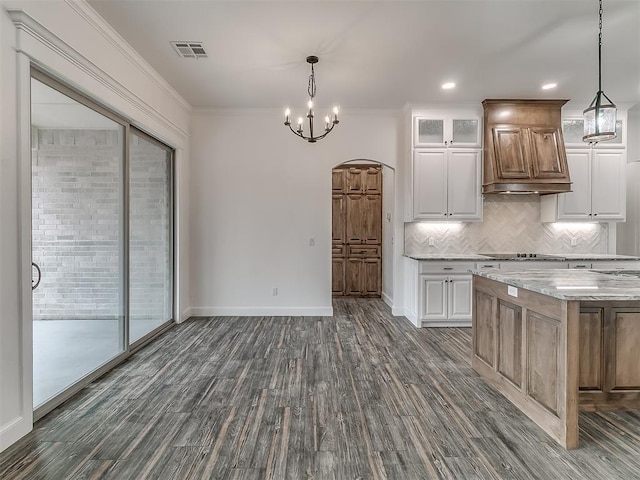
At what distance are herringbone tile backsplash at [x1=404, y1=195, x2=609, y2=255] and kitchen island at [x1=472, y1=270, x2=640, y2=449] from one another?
2.39 m

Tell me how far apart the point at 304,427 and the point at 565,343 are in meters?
1.74

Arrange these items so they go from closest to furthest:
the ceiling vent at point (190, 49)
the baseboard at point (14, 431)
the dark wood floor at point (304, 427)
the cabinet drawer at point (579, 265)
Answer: the dark wood floor at point (304, 427) → the baseboard at point (14, 431) → the ceiling vent at point (190, 49) → the cabinet drawer at point (579, 265)

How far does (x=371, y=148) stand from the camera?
5266 millimetres

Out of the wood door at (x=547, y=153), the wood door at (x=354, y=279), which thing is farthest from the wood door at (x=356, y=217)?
the wood door at (x=547, y=153)

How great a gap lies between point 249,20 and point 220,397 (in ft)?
10.4

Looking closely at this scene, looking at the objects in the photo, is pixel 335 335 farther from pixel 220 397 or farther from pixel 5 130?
pixel 5 130

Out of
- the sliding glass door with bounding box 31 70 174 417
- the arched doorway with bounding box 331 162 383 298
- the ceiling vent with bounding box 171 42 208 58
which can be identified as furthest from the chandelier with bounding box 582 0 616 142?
the arched doorway with bounding box 331 162 383 298

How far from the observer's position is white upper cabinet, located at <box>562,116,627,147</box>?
16.1ft

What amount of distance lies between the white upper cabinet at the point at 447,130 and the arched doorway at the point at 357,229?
1850mm

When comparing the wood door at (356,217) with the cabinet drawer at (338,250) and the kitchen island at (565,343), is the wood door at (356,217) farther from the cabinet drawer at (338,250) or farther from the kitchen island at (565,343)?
the kitchen island at (565,343)

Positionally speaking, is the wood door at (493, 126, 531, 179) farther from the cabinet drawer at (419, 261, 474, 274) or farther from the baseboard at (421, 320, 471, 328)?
the baseboard at (421, 320, 471, 328)

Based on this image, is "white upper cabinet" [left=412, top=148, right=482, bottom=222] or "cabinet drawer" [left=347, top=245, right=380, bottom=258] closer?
"white upper cabinet" [left=412, top=148, right=482, bottom=222]

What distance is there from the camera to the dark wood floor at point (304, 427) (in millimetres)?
1875

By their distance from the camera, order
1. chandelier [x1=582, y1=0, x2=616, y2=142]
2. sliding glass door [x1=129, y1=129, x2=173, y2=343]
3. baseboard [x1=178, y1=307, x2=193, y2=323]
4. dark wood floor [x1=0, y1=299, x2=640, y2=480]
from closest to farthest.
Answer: dark wood floor [x1=0, y1=299, x2=640, y2=480]
chandelier [x1=582, y1=0, x2=616, y2=142]
sliding glass door [x1=129, y1=129, x2=173, y2=343]
baseboard [x1=178, y1=307, x2=193, y2=323]
